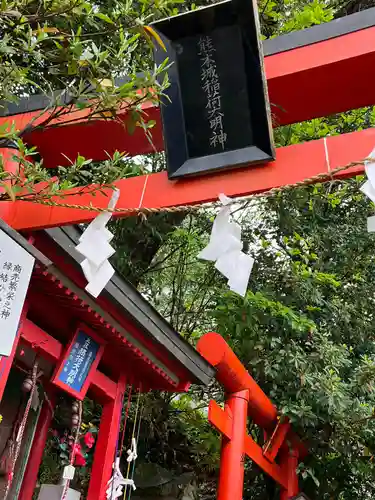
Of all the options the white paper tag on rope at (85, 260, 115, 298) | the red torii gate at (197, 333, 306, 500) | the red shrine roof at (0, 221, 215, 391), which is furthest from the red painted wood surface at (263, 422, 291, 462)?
the white paper tag on rope at (85, 260, 115, 298)

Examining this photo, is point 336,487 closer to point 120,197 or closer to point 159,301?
point 159,301

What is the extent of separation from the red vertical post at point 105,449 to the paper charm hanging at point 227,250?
8.92 ft

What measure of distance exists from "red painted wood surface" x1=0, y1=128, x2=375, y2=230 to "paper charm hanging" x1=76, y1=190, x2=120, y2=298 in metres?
0.08

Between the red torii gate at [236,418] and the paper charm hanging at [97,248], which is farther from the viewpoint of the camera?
the red torii gate at [236,418]

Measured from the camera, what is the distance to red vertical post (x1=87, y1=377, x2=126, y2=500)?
4.52 metres

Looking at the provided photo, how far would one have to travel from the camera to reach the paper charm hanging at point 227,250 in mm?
2738

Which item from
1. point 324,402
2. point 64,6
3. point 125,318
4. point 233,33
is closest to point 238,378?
point 324,402

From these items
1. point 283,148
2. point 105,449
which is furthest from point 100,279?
point 105,449

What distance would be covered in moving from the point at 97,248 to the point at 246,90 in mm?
1282

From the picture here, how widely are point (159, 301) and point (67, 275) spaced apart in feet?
19.6

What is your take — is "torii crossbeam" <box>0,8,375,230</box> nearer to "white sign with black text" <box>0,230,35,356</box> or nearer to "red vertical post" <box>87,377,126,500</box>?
"white sign with black text" <box>0,230,35,356</box>

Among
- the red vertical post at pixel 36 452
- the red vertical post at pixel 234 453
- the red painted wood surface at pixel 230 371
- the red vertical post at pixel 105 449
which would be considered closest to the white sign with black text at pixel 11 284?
the red vertical post at pixel 105 449

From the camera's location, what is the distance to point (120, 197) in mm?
3084

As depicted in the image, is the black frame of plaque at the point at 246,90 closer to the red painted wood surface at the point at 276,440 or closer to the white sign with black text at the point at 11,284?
the white sign with black text at the point at 11,284
